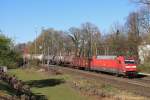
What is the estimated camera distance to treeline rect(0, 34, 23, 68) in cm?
5846

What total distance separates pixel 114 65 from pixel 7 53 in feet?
67.8

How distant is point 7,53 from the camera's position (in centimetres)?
6750

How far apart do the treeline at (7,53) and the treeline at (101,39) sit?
19.9 metres

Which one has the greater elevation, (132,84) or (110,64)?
(110,64)

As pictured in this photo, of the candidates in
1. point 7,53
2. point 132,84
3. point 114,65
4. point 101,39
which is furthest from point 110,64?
point 101,39

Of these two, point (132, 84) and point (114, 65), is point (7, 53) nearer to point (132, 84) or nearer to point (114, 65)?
point (114, 65)

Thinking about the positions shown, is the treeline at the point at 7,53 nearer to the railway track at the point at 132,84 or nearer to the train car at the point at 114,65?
the train car at the point at 114,65

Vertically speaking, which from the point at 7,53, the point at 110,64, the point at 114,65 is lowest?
the point at 114,65

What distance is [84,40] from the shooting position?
16662cm

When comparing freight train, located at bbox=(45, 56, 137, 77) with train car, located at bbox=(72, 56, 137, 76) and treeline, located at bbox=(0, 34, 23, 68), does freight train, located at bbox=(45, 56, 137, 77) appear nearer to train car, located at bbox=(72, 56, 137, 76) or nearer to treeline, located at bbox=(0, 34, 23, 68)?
train car, located at bbox=(72, 56, 137, 76)

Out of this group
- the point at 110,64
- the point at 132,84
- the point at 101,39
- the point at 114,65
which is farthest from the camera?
the point at 101,39

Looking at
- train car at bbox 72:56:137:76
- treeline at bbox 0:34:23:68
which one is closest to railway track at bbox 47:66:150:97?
train car at bbox 72:56:137:76

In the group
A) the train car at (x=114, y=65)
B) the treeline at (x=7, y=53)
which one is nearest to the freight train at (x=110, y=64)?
the train car at (x=114, y=65)

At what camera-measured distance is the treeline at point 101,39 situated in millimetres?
101975
